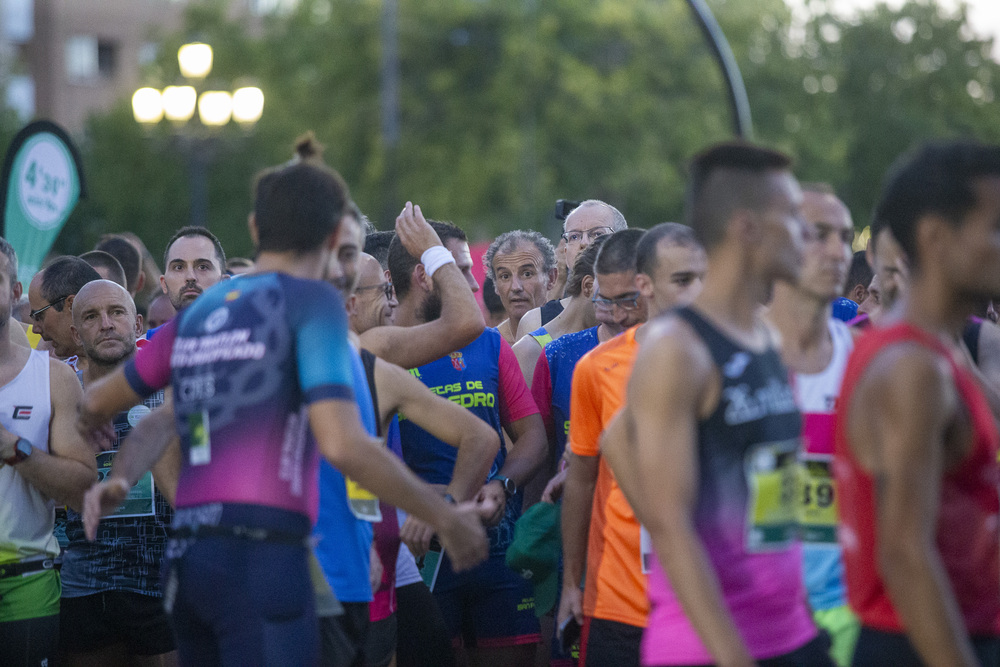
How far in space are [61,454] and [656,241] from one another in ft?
8.88

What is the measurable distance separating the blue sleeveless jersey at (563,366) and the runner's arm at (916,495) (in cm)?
309

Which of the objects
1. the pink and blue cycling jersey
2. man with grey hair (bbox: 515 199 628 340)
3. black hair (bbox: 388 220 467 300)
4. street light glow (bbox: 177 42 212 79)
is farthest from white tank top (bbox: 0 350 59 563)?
street light glow (bbox: 177 42 212 79)

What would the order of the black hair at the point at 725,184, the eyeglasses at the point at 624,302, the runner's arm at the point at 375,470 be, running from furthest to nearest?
the eyeglasses at the point at 624,302 → the runner's arm at the point at 375,470 → the black hair at the point at 725,184

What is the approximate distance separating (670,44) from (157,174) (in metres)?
16.5

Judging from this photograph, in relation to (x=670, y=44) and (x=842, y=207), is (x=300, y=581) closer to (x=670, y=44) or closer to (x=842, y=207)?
(x=842, y=207)

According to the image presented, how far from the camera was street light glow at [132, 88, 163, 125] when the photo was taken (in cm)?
2069

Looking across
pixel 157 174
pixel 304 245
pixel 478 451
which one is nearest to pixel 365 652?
pixel 478 451

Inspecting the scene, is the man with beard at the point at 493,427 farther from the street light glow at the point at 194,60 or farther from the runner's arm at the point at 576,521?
the street light glow at the point at 194,60

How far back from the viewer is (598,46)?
3938 centimetres

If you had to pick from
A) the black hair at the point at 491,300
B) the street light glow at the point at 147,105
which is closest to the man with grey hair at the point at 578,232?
the black hair at the point at 491,300

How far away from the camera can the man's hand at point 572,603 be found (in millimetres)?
4781

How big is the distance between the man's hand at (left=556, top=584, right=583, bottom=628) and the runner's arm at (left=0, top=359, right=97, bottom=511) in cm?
208

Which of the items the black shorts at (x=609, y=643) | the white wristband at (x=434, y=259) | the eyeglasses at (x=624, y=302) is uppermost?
the white wristband at (x=434, y=259)

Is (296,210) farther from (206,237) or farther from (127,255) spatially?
(127,255)
